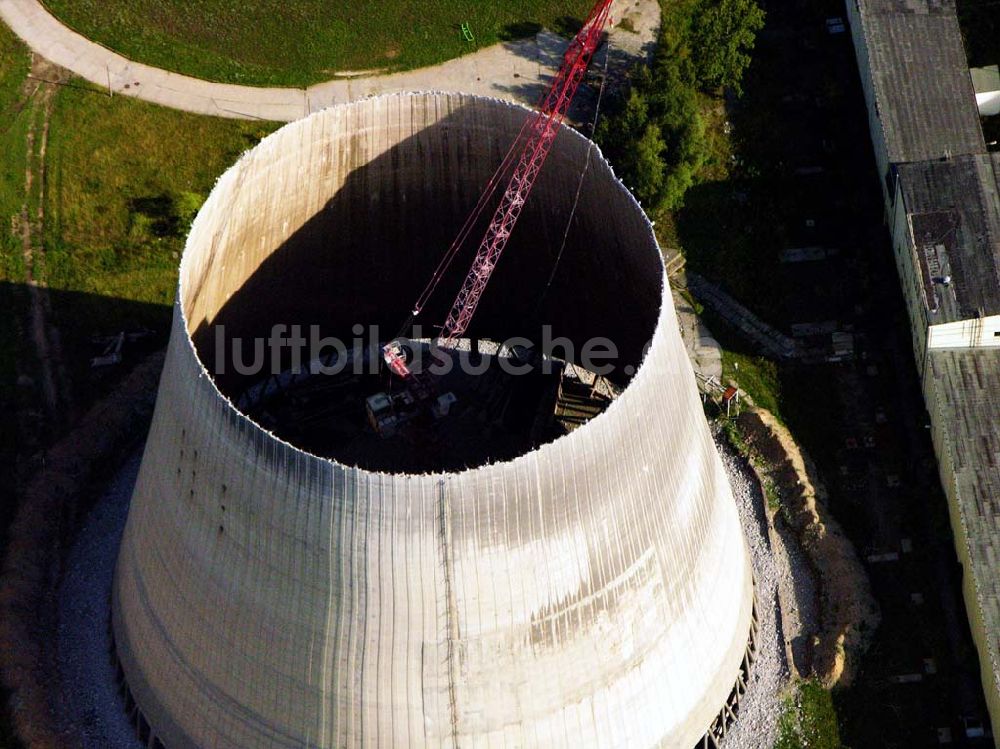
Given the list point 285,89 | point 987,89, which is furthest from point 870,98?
point 285,89

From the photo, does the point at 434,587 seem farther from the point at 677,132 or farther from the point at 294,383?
the point at 677,132

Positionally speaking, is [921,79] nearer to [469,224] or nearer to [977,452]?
[977,452]

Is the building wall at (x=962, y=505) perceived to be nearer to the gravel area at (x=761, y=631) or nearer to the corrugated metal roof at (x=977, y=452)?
the corrugated metal roof at (x=977, y=452)

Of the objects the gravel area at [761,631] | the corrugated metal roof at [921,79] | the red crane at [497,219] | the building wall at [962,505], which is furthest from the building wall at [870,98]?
the red crane at [497,219]

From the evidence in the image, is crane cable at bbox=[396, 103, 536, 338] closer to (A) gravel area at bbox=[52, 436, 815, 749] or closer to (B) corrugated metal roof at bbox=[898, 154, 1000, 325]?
(A) gravel area at bbox=[52, 436, 815, 749]

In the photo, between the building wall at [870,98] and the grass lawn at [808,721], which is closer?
the grass lawn at [808,721]
